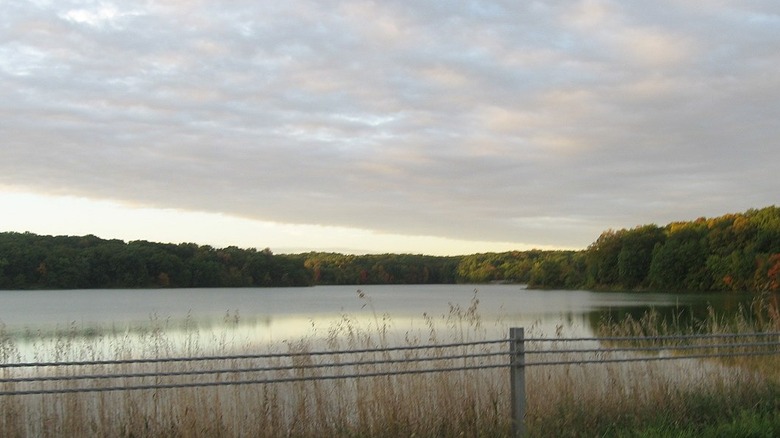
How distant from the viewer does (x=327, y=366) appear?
7055mm

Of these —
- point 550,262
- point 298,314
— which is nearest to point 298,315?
point 298,314

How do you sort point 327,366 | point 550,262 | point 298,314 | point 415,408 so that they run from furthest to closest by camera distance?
point 550,262 < point 298,314 < point 415,408 < point 327,366

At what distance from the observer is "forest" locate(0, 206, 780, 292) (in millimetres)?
73062

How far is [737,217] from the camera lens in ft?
270

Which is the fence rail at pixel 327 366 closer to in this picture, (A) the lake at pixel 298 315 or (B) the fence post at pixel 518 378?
(B) the fence post at pixel 518 378

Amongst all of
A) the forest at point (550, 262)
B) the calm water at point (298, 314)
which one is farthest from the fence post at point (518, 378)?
the forest at point (550, 262)

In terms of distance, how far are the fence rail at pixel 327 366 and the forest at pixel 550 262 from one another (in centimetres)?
6245

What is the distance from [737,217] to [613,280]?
1720cm

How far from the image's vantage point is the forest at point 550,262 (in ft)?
240

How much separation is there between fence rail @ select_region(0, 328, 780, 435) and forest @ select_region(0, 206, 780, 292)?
6245cm

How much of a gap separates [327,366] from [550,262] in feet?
348

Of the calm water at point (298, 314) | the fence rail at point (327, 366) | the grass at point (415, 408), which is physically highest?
the fence rail at point (327, 366)

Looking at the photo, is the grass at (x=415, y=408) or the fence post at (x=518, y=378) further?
the grass at (x=415, y=408)

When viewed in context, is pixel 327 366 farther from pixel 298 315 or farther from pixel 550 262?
pixel 550 262
